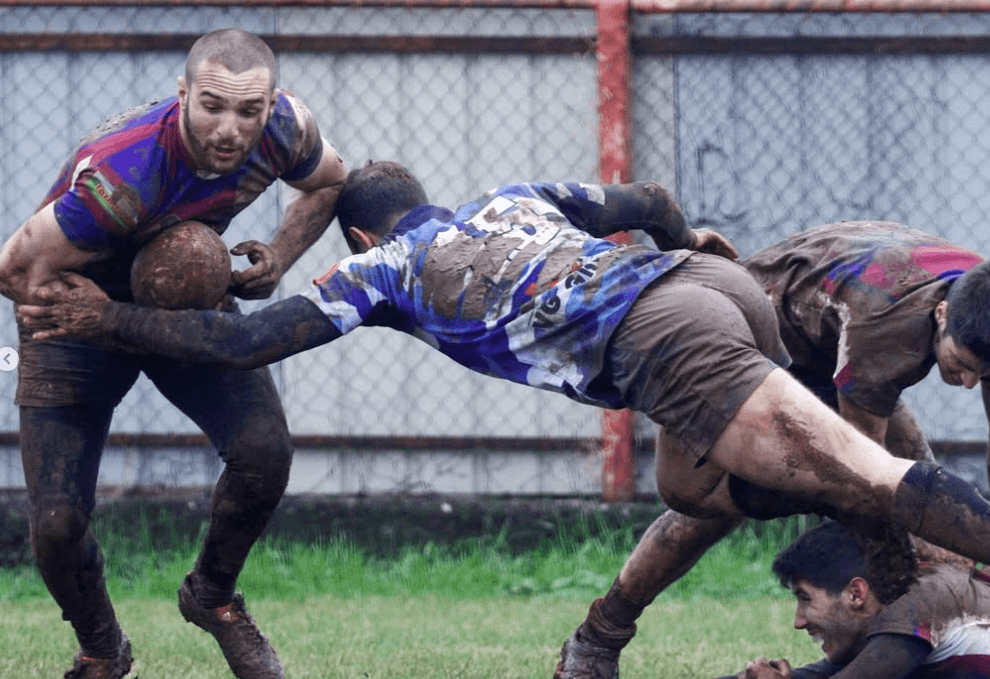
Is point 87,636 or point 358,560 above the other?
point 87,636

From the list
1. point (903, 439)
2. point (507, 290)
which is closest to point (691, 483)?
point (507, 290)

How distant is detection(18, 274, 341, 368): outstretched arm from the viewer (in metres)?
4.19

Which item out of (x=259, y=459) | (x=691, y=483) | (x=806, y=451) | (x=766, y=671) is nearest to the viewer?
(x=806, y=451)

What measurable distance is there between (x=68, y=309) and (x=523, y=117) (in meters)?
3.40

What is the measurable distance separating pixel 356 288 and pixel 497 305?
388 mm

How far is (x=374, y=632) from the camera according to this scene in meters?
6.20

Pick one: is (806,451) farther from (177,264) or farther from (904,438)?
(177,264)

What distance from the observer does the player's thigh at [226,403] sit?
496cm

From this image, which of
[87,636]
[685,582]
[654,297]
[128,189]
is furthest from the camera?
[685,582]

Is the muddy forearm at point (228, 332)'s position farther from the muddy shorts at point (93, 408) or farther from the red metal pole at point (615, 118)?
the red metal pole at point (615, 118)

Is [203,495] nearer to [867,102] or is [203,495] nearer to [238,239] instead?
[238,239]

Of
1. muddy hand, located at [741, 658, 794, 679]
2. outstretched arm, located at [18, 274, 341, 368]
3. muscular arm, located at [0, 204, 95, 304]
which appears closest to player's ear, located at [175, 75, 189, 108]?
muscular arm, located at [0, 204, 95, 304]

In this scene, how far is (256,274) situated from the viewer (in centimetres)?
489

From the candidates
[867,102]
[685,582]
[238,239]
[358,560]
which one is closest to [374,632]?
[358,560]
